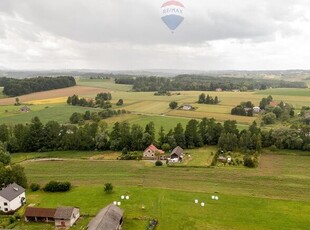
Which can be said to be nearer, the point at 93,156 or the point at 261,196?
the point at 261,196

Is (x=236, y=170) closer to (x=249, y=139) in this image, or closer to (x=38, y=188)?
(x=249, y=139)

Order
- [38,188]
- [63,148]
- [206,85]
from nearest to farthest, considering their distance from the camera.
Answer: [38,188]
[63,148]
[206,85]

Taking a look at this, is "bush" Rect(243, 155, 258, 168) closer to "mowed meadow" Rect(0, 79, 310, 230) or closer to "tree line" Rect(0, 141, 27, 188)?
"mowed meadow" Rect(0, 79, 310, 230)

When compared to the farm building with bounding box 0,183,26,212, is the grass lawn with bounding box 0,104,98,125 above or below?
below

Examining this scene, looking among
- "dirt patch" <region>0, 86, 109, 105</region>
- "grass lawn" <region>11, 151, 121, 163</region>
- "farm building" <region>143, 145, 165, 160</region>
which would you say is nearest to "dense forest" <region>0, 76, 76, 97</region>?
"dirt patch" <region>0, 86, 109, 105</region>

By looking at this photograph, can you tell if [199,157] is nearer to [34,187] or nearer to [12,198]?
[34,187]

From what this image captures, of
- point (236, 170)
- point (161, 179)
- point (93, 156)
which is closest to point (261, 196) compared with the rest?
point (236, 170)

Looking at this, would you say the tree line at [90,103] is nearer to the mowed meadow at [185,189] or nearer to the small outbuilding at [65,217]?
the mowed meadow at [185,189]

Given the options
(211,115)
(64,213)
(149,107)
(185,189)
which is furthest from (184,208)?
(149,107)
